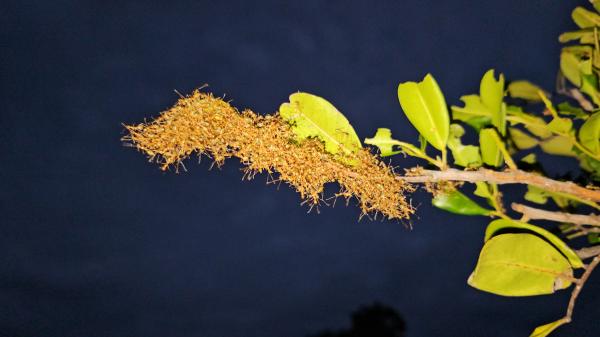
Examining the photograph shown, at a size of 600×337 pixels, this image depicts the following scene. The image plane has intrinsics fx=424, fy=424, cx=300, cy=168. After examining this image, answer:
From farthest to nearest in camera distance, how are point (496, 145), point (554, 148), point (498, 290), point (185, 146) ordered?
point (554, 148) → point (496, 145) → point (498, 290) → point (185, 146)

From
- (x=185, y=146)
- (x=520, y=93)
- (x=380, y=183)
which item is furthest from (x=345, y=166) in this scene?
(x=520, y=93)

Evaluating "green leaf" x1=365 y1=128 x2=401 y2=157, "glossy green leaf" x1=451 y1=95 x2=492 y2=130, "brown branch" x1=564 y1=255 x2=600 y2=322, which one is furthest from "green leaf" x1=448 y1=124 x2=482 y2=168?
"brown branch" x1=564 y1=255 x2=600 y2=322

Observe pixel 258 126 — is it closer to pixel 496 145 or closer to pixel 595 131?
pixel 496 145

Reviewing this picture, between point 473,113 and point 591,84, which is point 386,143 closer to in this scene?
point 473,113

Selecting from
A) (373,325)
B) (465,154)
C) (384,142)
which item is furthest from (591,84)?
(373,325)

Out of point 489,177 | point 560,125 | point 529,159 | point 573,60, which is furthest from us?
point 573,60
